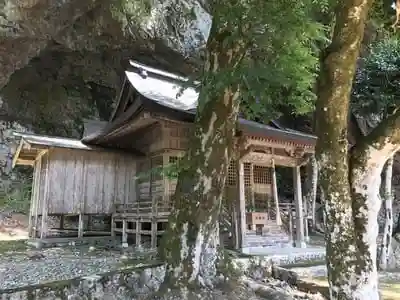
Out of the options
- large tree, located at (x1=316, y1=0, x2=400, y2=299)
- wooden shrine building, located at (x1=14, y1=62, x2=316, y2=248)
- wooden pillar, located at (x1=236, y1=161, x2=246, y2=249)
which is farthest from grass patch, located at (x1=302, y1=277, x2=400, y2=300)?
large tree, located at (x1=316, y1=0, x2=400, y2=299)

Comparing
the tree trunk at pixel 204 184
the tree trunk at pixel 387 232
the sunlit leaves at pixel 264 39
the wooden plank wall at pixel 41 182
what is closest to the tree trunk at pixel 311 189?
the tree trunk at pixel 387 232

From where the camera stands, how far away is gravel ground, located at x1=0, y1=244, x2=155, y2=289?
764 centimetres

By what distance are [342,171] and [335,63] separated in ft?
4.62

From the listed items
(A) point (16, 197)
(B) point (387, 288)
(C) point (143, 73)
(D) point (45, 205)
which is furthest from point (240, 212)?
(A) point (16, 197)

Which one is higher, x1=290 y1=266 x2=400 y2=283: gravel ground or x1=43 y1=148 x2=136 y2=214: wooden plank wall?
x1=43 y1=148 x2=136 y2=214: wooden plank wall

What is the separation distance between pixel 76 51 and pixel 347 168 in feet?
58.8

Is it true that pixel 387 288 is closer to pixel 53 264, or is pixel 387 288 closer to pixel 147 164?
pixel 53 264

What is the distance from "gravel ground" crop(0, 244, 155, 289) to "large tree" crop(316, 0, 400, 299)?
17.9 ft

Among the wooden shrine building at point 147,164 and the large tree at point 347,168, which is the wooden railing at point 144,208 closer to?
the wooden shrine building at point 147,164

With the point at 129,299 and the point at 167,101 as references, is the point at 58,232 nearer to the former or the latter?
the point at 167,101

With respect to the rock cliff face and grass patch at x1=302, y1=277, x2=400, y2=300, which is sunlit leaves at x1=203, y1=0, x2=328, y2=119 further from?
the rock cliff face

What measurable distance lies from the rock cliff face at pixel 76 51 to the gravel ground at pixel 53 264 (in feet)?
23.5

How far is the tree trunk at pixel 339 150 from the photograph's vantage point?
444 centimetres

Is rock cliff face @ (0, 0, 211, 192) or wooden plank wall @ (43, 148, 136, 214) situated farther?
rock cliff face @ (0, 0, 211, 192)
